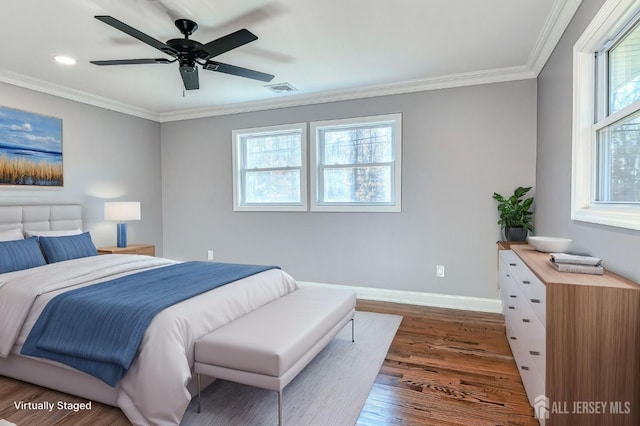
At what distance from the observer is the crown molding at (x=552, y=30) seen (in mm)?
2439

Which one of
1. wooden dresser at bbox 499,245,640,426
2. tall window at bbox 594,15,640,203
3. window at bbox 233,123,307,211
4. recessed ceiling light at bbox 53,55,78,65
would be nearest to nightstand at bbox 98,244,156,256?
window at bbox 233,123,307,211

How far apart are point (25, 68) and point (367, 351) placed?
434 cm

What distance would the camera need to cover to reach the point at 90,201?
455cm

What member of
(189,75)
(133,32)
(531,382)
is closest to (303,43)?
(189,75)

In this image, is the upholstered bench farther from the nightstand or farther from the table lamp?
the table lamp

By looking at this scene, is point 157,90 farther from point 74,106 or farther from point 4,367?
point 4,367

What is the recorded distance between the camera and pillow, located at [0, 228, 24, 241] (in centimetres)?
335

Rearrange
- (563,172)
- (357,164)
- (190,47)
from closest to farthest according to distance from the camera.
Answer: (190,47)
(563,172)
(357,164)

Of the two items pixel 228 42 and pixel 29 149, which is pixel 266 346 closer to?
pixel 228 42

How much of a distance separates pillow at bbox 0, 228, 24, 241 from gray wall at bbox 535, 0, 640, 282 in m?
4.75

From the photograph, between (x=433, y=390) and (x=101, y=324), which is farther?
(x=433, y=390)

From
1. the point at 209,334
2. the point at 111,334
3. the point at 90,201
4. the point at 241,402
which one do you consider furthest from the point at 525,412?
the point at 90,201

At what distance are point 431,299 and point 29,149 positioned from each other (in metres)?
4.84

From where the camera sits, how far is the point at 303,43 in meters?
3.06
